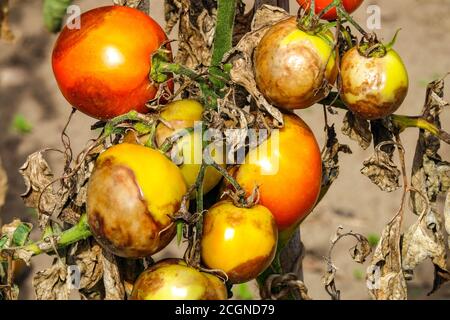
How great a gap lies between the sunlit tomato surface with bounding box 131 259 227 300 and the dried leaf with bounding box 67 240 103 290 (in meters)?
0.25

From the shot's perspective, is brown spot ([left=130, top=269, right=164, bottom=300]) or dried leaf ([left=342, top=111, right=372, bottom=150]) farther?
dried leaf ([left=342, top=111, right=372, bottom=150])

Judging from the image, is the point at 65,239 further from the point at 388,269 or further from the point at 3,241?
the point at 388,269

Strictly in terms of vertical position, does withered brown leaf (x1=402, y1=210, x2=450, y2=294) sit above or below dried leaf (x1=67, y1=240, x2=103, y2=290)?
above

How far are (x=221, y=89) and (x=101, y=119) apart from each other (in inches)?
8.7

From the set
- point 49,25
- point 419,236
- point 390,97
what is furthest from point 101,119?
point 419,236

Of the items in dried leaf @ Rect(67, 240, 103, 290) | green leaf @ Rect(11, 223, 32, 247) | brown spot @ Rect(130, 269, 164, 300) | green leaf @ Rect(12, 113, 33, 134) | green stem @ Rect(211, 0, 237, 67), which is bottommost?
green leaf @ Rect(12, 113, 33, 134)

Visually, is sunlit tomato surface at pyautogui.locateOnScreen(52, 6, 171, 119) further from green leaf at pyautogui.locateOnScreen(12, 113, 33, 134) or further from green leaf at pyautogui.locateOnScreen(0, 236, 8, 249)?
green leaf at pyautogui.locateOnScreen(12, 113, 33, 134)

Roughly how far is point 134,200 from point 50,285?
433 mm

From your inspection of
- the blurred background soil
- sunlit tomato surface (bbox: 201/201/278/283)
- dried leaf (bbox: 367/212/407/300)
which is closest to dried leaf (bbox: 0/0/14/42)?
sunlit tomato surface (bbox: 201/201/278/283)

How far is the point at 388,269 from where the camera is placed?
1527mm

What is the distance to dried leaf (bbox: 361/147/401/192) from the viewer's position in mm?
1546

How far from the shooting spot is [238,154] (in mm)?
1409

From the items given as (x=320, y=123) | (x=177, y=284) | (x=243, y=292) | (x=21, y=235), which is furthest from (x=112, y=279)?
(x=320, y=123)

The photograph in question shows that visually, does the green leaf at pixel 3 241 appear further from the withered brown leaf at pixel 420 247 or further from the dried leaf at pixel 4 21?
the withered brown leaf at pixel 420 247
